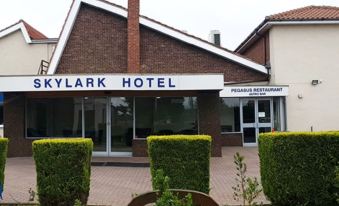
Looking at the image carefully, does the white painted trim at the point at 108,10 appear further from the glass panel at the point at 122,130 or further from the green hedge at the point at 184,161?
the green hedge at the point at 184,161

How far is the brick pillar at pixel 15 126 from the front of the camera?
64.6 feet

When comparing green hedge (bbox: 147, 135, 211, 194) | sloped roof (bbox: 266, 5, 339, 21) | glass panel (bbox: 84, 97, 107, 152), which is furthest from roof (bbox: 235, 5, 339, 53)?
green hedge (bbox: 147, 135, 211, 194)

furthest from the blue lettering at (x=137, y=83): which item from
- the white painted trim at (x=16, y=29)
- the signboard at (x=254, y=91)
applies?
the white painted trim at (x=16, y=29)

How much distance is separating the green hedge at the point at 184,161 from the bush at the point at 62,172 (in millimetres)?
1307

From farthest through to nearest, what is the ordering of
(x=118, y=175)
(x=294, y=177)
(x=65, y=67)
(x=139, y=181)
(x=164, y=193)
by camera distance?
(x=65, y=67) → (x=118, y=175) → (x=139, y=181) → (x=294, y=177) → (x=164, y=193)

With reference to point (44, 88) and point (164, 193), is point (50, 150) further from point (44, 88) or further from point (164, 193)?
point (44, 88)

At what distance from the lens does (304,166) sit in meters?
8.08

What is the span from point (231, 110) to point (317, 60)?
501 centimetres

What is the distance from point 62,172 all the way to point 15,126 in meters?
12.1

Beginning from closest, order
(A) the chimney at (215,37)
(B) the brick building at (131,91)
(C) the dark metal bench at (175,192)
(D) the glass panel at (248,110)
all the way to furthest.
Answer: (C) the dark metal bench at (175,192)
(B) the brick building at (131,91)
(D) the glass panel at (248,110)
(A) the chimney at (215,37)

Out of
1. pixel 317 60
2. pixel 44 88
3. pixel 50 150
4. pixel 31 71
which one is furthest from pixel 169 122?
pixel 31 71

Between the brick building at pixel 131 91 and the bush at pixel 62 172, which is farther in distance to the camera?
the brick building at pixel 131 91

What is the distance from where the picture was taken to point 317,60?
81.0 ft

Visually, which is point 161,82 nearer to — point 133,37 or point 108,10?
point 133,37
